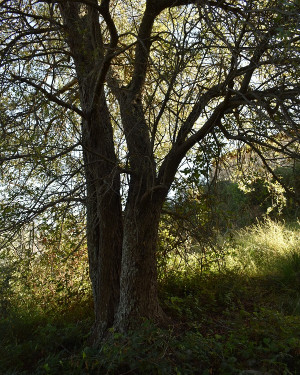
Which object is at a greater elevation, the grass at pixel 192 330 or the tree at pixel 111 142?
the tree at pixel 111 142

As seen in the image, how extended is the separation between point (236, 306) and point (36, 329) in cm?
279

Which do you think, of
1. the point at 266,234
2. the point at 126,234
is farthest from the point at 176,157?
the point at 266,234

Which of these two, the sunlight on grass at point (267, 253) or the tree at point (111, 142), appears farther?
the sunlight on grass at point (267, 253)

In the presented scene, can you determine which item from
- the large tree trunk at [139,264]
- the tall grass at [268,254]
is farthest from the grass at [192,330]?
the large tree trunk at [139,264]

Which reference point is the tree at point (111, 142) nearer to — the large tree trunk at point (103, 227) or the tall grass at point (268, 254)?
the large tree trunk at point (103, 227)

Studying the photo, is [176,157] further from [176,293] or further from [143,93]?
[176,293]

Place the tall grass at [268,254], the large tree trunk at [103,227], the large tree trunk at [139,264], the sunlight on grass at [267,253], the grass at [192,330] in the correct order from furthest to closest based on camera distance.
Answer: the sunlight on grass at [267,253] → the tall grass at [268,254] → the large tree trunk at [103,227] → the large tree trunk at [139,264] → the grass at [192,330]

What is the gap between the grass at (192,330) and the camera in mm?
3822

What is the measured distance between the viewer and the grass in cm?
382

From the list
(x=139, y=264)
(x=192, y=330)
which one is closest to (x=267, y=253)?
(x=192, y=330)

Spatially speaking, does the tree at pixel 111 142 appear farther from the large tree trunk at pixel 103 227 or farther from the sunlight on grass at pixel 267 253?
the sunlight on grass at pixel 267 253

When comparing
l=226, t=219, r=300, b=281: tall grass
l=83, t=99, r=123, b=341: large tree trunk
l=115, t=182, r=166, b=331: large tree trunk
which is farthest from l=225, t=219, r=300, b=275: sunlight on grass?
l=83, t=99, r=123, b=341: large tree trunk

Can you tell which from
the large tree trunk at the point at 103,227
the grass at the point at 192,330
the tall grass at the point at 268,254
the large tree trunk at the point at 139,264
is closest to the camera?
the grass at the point at 192,330

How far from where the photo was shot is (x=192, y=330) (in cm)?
489
